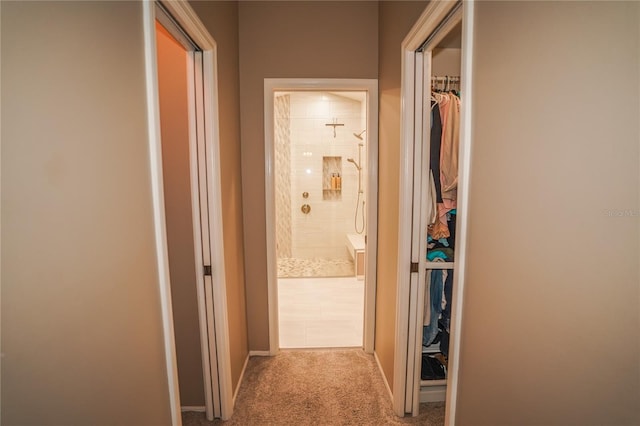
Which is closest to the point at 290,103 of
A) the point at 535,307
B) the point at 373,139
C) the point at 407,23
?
the point at 373,139

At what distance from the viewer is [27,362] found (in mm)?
592

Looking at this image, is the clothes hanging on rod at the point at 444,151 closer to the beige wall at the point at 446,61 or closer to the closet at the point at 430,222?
the closet at the point at 430,222

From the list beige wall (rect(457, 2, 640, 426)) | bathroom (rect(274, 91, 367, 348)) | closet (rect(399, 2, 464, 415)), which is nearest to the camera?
beige wall (rect(457, 2, 640, 426))

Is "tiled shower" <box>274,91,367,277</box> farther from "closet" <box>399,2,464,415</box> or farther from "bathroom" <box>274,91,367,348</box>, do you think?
A: "closet" <box>399,2,464,415</box>

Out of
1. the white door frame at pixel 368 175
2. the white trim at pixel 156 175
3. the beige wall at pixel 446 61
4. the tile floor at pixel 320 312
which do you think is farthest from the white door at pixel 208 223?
the beige wall at pixel 446 61

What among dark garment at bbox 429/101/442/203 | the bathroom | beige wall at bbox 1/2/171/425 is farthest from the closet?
the bathroom

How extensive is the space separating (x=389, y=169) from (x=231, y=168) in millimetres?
1089

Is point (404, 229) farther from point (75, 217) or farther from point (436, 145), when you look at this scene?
point (75, 217)

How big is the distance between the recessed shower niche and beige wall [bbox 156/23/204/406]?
392 centimetres

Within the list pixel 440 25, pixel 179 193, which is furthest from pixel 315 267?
pixel 440 25

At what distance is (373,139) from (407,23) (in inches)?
34.9

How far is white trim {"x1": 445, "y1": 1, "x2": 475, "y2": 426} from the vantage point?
3.31ft

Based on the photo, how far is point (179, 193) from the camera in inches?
71.6

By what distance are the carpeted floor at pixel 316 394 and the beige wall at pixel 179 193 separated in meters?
0.50
